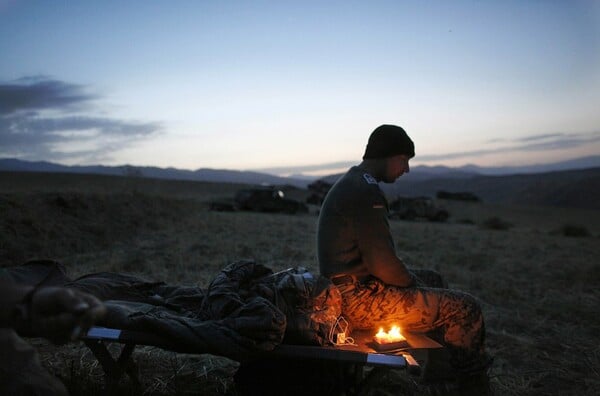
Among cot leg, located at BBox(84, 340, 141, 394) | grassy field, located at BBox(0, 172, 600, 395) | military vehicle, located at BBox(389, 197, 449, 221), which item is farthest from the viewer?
military vehicle, located at BBox(389, 197, 449, 221)

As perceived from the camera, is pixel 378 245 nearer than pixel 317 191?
Yes

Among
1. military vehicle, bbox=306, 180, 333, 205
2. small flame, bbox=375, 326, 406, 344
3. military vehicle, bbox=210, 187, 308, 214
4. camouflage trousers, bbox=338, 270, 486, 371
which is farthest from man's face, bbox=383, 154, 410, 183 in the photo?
military vehicle, bbox=306, 180, 333, 205

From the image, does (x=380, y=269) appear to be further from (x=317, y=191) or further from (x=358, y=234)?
(x=317, y=191)

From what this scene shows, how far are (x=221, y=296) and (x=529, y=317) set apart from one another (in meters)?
5.58

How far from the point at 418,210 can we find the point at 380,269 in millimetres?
27162

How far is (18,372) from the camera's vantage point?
244cm

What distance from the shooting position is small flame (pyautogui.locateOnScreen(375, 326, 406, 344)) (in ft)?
12.0

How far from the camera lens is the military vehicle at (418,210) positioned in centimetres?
3020

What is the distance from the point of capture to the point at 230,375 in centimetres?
462

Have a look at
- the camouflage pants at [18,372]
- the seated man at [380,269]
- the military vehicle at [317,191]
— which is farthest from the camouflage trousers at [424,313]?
the military vehicle at [317,191]

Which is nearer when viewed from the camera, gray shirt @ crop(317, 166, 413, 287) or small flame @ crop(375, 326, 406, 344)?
small flame @ crop(375, 326, 406, 344)

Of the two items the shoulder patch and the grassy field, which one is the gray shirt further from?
the grassy field

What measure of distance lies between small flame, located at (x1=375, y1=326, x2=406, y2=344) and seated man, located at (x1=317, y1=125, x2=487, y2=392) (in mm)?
191

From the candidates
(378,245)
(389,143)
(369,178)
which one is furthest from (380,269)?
(389,143)
